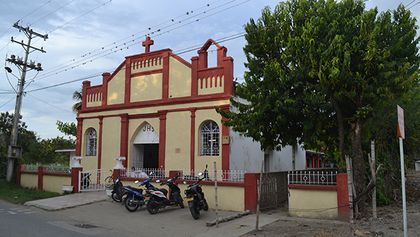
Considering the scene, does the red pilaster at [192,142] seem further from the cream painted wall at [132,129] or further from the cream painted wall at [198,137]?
the cream painted wall at [132,129]

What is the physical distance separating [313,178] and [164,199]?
4.84 m

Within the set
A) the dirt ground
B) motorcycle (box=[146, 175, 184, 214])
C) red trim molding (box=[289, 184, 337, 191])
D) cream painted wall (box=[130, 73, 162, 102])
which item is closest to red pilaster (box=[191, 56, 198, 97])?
cream painted wall (box=[130, 73, 162, 102])

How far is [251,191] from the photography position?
12492 millimetres

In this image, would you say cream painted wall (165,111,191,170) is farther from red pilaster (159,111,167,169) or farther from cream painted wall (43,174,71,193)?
cream painted wall (43,174,71,193)

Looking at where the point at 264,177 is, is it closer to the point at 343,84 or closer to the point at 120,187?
the point at 343,84

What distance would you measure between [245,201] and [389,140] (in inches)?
242

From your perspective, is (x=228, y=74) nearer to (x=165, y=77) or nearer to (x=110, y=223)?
(x=165, y=77)

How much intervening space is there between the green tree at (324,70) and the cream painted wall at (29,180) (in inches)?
541

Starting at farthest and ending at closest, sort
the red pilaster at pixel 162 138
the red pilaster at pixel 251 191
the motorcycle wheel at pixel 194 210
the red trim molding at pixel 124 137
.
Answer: the red trim molding at pixel 124 137 < the red pilaster at pixel 162 138 < the red pilaster at pixel 251 191 < the motorcycle wheel at pixel 194 210

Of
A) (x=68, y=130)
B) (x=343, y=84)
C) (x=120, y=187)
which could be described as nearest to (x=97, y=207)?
(x=120, y=187)

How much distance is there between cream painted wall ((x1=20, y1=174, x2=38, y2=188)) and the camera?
21227 mm

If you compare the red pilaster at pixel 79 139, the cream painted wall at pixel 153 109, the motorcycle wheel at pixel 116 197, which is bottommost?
the motorcycle wheel at pixel 116 197

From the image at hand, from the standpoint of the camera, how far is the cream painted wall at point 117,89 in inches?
822

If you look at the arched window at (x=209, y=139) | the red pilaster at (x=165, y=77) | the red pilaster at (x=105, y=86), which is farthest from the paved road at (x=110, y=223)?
the red pilaster at (x=105, y=86)
